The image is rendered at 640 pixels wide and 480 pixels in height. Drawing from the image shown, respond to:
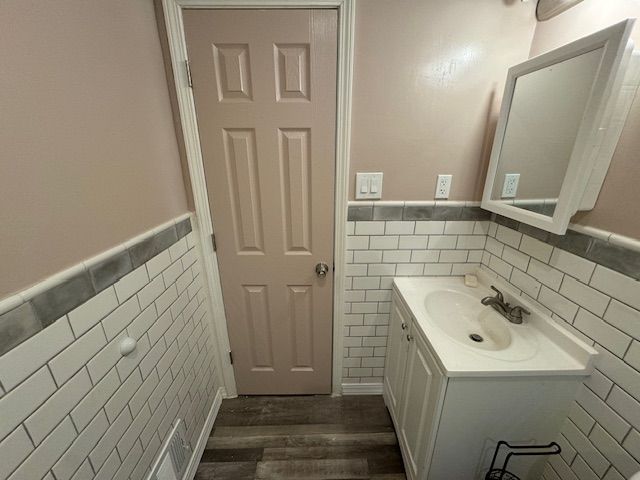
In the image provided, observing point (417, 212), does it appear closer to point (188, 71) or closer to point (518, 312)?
point (518, 312)

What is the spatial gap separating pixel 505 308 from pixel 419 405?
56cm

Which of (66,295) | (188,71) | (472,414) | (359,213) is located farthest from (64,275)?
(472,414)

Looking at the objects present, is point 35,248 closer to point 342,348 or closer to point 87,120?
point 87,120

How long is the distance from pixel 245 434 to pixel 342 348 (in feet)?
2.38

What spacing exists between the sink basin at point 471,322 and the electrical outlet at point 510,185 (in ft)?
1.69

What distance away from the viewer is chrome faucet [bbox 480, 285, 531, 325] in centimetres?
108

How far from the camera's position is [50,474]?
0.60m

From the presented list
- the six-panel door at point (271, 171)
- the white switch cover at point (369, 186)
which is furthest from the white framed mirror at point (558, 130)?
the six-panel door at point (271, 171)

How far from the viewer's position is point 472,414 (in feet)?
3.01

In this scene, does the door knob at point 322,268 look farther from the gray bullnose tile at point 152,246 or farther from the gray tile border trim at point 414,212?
the gray bullnose tile at point 152,246

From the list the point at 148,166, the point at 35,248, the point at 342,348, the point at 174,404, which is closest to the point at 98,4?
the point at 148,166

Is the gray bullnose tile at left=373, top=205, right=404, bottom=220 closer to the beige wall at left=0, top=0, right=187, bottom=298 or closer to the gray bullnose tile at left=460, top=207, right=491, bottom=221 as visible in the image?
the gray bullnose tile at left=460, top=207, right=491, bottom=221

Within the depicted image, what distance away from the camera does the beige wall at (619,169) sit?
745mm

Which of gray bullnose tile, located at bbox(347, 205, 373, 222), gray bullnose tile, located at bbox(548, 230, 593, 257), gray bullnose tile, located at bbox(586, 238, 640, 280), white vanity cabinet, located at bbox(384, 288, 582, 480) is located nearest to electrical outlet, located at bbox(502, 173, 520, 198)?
gray bullnose tile, located at bbox(548, 230, 593, 257)
